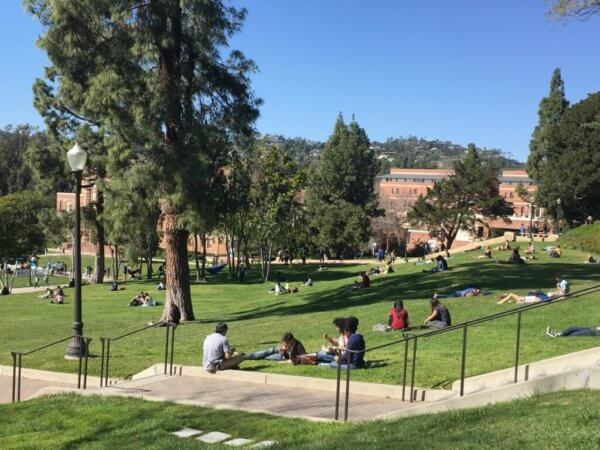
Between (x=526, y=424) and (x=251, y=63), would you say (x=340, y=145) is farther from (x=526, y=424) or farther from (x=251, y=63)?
(x=526, y=424)

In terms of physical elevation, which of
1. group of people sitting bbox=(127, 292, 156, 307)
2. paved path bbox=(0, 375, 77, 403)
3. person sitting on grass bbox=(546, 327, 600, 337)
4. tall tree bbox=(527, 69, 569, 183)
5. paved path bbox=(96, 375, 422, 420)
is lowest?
group of people sitting bbox=(127, 292, 156, 307)

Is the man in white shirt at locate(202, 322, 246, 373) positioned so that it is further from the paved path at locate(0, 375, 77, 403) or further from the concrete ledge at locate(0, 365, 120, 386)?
the paved path at locate(0, 375, 77, 403)

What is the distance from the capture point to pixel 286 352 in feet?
40.0

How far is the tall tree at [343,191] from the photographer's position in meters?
63.2

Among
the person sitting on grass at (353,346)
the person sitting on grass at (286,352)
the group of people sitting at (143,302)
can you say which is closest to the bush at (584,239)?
the group of people sitting at (143,302)

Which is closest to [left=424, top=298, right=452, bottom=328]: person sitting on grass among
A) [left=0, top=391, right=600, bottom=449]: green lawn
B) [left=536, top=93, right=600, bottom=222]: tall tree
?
[left=0, top=391, right=600, bottom=449]: green lawn

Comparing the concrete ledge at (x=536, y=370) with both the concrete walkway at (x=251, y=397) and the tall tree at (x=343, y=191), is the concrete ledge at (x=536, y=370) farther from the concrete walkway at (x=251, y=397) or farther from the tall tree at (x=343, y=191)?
the tall tree at (x=343, y=191)

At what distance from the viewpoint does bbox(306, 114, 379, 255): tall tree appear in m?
63.2

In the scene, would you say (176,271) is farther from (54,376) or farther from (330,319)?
(54,376)

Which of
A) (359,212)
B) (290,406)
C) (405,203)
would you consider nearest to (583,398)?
(290,406)

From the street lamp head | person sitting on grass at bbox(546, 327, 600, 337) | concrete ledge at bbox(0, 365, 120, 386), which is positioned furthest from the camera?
the street lamp head

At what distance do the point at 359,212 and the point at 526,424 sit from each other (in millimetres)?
58413

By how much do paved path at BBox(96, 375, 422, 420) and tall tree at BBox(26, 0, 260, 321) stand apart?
10.4 m

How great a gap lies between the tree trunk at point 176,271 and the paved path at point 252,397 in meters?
11.2
